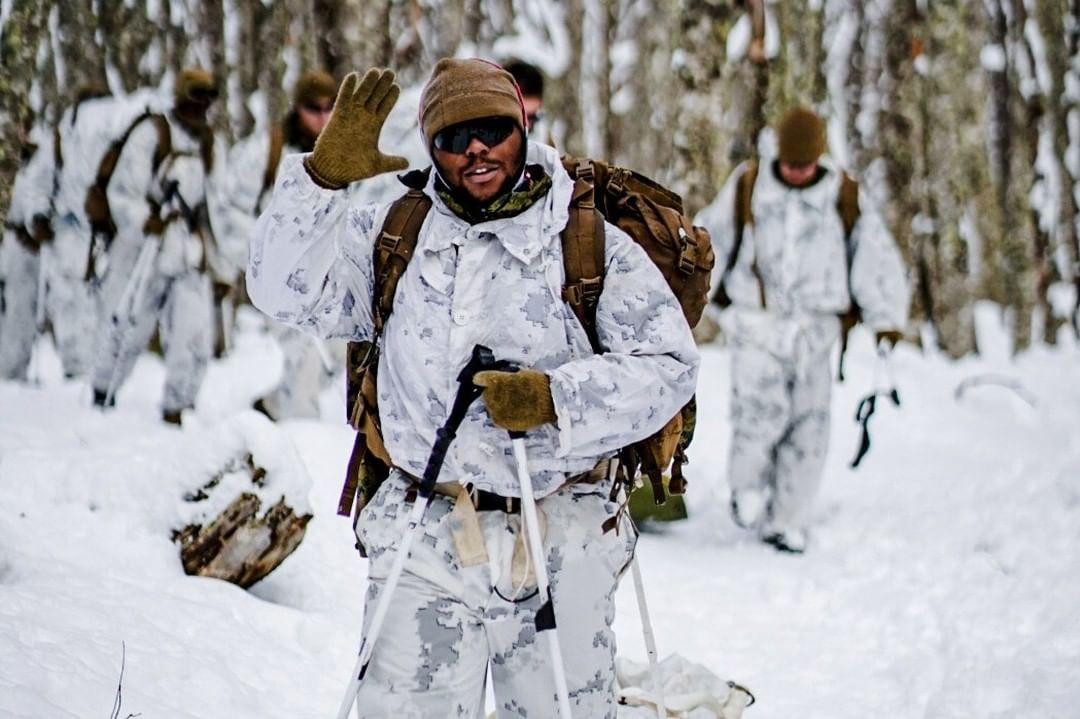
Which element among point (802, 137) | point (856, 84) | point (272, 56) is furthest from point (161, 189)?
point (856, 84)

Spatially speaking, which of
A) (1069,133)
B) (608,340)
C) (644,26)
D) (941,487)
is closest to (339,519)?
(608,340)

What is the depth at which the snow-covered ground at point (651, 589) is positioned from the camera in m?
3.88

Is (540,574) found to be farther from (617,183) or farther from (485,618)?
(617,183)

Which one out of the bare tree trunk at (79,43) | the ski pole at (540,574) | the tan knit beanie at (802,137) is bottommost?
the ski pole at (540,574)

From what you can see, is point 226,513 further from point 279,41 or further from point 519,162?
point 279,41

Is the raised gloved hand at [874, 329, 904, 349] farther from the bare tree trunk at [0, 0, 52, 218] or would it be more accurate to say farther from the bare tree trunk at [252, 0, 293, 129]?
the bare tree trunk at [252, 0, 293, 129]

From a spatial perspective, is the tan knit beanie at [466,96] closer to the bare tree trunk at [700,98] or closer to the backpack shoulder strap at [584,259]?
the backpack shoulder strap at [584,259]

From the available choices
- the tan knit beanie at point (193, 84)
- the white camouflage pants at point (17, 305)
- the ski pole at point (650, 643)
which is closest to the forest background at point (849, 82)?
the white camouflage pants at point (17, 305)

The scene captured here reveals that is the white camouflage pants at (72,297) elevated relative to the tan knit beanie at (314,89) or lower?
lower

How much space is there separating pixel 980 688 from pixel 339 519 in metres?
3.24

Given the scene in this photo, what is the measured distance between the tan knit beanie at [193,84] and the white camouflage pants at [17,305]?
1.98 meters

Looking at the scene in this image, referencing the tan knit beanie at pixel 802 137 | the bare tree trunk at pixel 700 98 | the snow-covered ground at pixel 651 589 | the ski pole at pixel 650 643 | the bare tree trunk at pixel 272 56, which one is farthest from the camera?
the bare tree trunk at pixel 272 56

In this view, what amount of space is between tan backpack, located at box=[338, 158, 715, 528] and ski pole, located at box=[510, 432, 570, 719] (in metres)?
0.28

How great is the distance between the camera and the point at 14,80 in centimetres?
554
